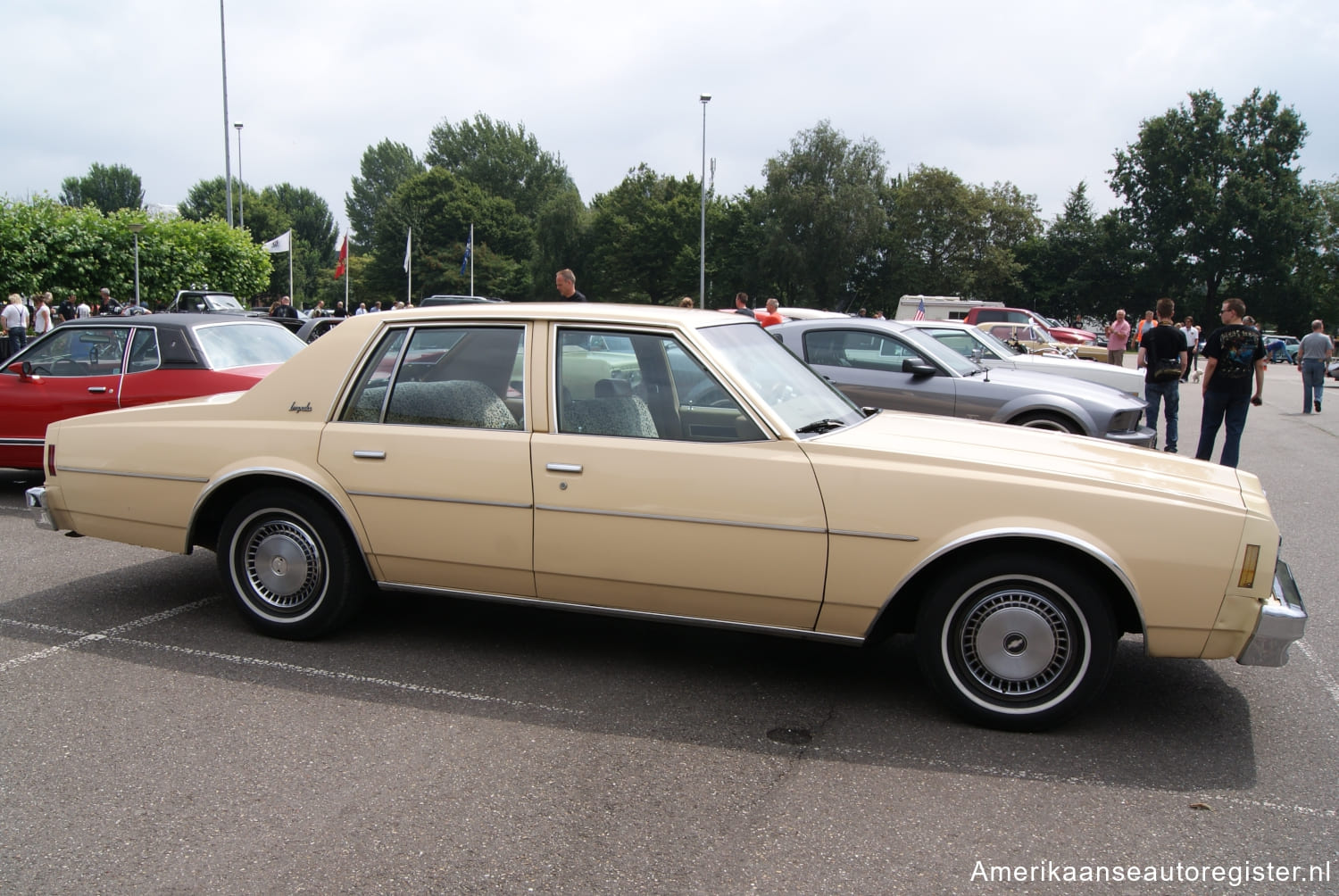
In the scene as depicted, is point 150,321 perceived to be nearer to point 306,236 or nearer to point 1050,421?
point 1050,421

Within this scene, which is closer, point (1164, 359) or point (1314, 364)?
point (1164, 359)

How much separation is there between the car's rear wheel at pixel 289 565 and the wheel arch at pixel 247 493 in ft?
0.14

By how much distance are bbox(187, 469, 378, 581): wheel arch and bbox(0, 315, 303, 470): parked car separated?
381 cm

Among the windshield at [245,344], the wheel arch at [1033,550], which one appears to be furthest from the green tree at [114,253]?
the wheel arch at [1033,550]

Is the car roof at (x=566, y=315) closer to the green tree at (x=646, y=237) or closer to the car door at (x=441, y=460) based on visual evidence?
the car door at (x=441, y=460)

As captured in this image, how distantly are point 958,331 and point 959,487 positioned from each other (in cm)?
906

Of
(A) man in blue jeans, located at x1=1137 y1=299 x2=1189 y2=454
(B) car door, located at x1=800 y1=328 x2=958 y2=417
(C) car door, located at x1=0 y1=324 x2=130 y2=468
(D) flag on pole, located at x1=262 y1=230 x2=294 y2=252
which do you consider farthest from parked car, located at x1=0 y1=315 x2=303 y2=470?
(D) flag on pole, located at x1=262 y1=230 x2=294 y2=252

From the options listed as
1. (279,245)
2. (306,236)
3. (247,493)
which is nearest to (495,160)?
(306,236)

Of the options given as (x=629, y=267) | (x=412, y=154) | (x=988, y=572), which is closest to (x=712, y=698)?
(x=988, y=572)

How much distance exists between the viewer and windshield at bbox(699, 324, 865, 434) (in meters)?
4.16

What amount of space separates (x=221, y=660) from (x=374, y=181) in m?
114

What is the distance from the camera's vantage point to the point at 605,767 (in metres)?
3.44

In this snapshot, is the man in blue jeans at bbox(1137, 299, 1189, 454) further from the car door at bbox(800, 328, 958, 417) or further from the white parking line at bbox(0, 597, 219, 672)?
the white parking line at bbox(0, 597, 219, 672)

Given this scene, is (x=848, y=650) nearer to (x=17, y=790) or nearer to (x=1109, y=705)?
(x=1109, y=705)
